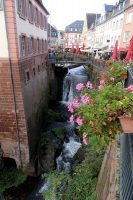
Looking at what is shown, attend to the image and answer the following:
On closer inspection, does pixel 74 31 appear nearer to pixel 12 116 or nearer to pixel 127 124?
pixel 12 116

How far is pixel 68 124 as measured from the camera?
712 inches

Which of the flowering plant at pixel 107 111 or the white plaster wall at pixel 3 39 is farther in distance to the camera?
the white plaster wall at pixel 3 39

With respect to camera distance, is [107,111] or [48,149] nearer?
[107,111]

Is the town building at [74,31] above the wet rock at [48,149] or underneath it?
above

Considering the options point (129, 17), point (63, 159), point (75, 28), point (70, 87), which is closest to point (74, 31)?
point (75, 28)

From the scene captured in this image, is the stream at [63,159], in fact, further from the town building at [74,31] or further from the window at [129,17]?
the town building at [74,31]

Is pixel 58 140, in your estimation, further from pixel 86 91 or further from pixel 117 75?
pixel 86 91

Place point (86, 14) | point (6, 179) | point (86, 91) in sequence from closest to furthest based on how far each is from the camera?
point (86, 91) → point (6, 179) → point (86, 14)

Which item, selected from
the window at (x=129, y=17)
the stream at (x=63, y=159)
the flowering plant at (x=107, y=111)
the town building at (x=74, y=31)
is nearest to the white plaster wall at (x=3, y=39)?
the stream at (x=63, y=159)

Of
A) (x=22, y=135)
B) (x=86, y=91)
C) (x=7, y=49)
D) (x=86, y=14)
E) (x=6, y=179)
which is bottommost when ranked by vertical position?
(x=6, y=179)

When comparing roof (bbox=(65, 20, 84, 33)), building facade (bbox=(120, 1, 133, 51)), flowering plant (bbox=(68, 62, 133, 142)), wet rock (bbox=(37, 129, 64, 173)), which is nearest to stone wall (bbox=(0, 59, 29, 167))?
wet rock (bbox=(37, 129, 64, 173))

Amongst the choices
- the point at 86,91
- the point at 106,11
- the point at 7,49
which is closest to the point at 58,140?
the point at 7,49

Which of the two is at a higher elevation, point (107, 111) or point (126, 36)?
point (126, 36)

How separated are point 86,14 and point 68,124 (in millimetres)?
52510
